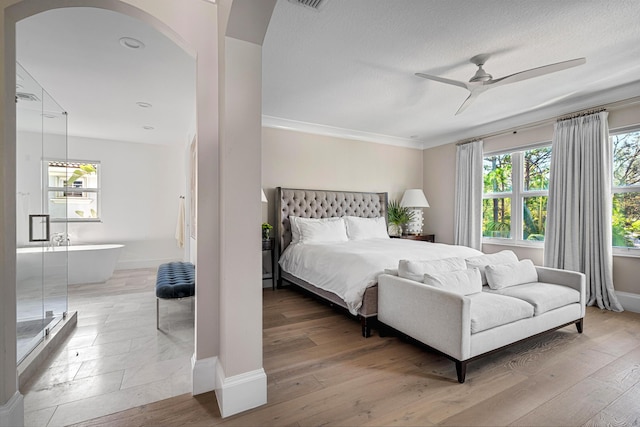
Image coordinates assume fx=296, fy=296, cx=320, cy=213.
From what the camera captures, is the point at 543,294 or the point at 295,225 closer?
the point at 543,294

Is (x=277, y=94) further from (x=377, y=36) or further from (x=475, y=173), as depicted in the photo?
(x=475, y=173)

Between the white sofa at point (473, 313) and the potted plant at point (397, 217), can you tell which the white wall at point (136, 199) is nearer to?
the potted plant at point (397, 217)

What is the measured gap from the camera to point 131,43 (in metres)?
2.43

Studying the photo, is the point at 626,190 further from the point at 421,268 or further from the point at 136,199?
the point at 136,199

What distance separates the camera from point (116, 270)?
561 cm

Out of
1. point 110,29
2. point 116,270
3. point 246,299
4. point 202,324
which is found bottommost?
point 116,270

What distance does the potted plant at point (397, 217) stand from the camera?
551cm

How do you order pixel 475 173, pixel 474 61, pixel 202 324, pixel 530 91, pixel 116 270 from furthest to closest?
pixel 116 270 < pixel 475 173 < pixel 530 91 < pixel 474 61 < pixel 202 324

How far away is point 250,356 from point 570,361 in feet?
Answer: 7.83

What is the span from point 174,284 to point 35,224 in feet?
4.03

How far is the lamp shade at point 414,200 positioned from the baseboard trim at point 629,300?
2.66 m

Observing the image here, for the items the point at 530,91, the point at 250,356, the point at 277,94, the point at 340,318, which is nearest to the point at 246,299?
the point at 250,356

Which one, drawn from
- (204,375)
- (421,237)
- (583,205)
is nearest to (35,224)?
(204,375)

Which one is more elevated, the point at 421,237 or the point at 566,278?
the point at 421,237
